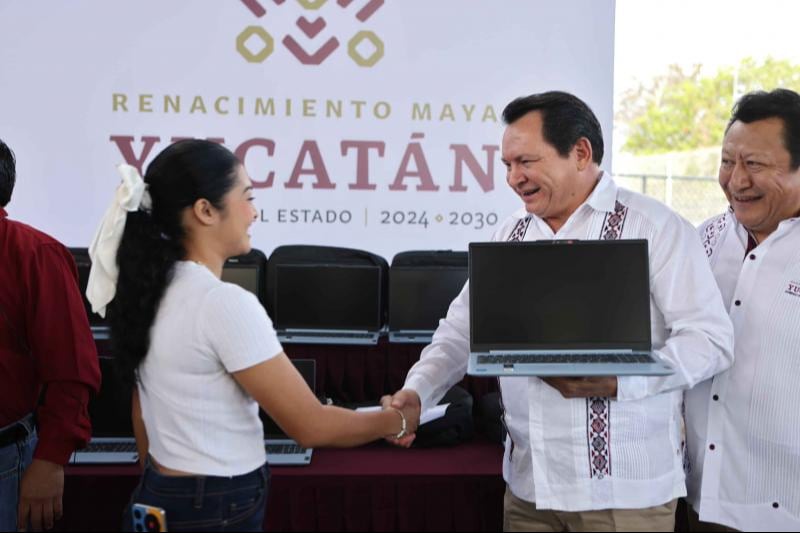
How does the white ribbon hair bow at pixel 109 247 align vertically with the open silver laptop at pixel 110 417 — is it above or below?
above

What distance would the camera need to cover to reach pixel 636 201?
1876mm

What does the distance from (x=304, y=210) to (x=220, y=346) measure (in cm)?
286

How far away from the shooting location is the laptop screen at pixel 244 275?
3.11 meters

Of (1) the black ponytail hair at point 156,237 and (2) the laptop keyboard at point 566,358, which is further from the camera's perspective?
(2) the laptop keyboard at point 566,358

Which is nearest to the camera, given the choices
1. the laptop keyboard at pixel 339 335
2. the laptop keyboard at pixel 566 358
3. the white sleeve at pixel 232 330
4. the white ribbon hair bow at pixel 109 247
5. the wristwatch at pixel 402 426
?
the white sleeve at pixel 232 330

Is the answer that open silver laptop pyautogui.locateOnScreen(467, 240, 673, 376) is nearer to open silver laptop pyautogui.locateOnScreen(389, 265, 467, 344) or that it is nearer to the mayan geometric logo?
open silver laptop pyautogui.locateOnScreen(389, 265, 467, 344)

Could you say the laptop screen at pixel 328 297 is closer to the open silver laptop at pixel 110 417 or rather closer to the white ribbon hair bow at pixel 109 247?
the open silver laptop at pixel 110 417

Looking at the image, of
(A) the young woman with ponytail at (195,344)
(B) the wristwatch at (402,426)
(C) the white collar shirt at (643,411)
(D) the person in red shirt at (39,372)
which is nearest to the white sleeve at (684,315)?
(C) the white collar shirt at (643,411)

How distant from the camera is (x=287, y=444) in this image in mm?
2594

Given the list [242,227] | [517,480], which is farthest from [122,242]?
[517,480]

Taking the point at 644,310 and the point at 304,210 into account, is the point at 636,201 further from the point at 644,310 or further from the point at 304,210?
the point at 304,210

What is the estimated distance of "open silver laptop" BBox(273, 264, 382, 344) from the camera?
3.09 meters

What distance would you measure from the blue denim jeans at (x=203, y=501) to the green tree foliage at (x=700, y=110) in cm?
1752

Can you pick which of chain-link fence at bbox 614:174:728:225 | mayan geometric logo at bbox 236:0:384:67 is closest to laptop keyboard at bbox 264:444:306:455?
mayan geometric logo at bbox 236:0:384:67
